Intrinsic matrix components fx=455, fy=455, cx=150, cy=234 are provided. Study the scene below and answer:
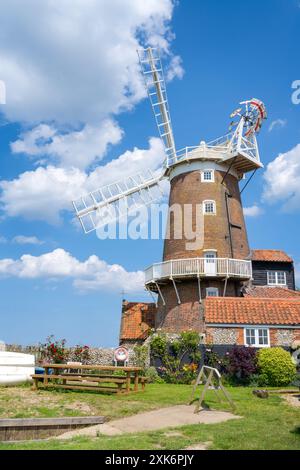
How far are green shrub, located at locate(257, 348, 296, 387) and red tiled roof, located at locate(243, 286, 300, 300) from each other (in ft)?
31.9

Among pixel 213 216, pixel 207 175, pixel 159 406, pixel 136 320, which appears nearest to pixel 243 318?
pixel 213 216

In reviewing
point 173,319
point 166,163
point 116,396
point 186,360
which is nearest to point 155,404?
point 116,396

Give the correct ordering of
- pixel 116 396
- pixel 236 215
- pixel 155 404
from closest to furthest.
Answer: pixel 155 404
pixel 116 396
pixel 236 215

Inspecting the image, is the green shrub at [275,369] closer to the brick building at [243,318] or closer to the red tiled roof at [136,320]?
the brick building at [243,318]

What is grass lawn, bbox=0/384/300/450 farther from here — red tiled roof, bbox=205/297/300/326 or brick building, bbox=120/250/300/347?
red tiled roof, bbox=205/297/300/326

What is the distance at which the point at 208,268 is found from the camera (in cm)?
2644

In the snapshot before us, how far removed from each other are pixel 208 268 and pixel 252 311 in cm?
461

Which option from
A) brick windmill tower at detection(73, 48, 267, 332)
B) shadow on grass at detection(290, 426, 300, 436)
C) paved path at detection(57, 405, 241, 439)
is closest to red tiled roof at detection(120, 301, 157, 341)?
brick windmill tower at detection(73, 48, 267, 332)

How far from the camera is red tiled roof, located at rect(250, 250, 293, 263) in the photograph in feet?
107

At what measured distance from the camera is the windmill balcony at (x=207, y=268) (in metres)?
26.1

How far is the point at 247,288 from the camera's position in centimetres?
2972

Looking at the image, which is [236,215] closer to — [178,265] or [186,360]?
[178,265]
